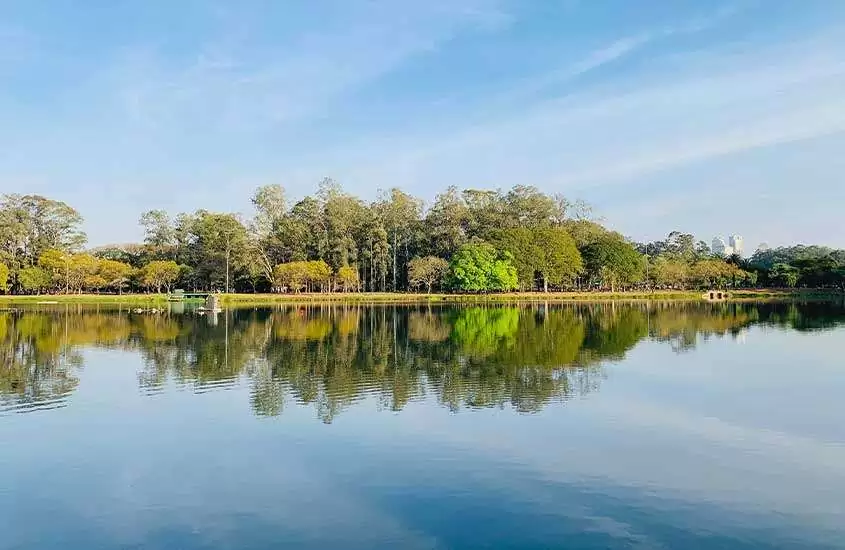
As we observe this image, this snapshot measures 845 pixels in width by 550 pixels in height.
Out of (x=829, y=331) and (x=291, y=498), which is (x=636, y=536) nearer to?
(x=291, y=498)

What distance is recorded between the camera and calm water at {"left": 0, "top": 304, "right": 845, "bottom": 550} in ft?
26.2

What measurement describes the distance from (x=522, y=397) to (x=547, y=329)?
18526mm

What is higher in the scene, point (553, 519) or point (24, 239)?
point (24, 239)

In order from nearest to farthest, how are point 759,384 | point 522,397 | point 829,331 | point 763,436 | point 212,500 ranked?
point 212,500 < point 763,436 < point 522,397 < point 759,384 < point 829,331

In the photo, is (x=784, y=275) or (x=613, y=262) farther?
(x=784, y=275)

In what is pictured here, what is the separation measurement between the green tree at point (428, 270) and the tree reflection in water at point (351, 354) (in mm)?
29606

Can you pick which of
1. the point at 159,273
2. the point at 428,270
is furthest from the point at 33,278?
the point at 428,270

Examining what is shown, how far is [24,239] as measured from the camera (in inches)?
2854

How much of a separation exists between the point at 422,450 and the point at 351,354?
42.7 ft

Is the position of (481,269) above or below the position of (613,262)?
below

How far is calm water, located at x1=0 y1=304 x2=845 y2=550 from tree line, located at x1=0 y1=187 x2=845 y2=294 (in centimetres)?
4837

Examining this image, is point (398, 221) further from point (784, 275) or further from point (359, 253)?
point (784, 275)

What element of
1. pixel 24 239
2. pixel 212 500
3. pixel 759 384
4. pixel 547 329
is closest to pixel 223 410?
pixel 212 500

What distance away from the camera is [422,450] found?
1121 centimetres
